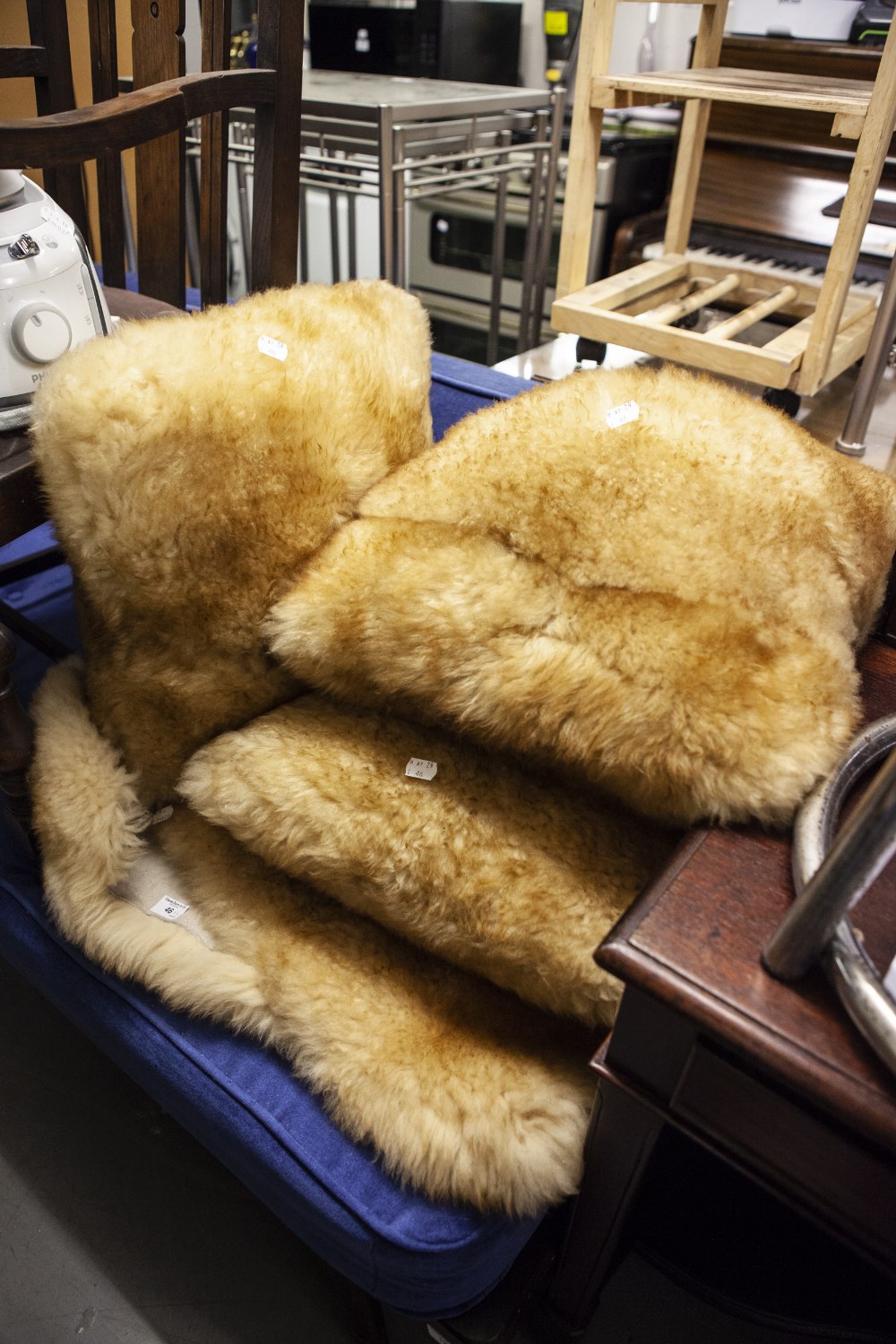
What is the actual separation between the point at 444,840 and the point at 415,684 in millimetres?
135

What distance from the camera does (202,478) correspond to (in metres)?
0.75

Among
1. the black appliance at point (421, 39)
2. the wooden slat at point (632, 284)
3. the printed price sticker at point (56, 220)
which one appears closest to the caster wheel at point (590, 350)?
the wooden slat at point (632, 284)

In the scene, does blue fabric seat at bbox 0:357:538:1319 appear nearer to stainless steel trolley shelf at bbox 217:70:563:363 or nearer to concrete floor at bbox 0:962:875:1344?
concrete floor at bbox 0:962:875:1344

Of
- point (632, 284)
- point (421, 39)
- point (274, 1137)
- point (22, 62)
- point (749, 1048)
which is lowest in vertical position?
point (274, 1137)

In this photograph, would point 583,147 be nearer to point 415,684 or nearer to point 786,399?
point 786,399

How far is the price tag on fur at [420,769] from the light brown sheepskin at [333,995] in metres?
0.17

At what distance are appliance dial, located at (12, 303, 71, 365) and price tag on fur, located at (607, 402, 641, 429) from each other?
0.48 metres

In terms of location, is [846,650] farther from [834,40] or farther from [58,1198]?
[834,40]

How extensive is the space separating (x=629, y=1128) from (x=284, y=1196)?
0.32 meters

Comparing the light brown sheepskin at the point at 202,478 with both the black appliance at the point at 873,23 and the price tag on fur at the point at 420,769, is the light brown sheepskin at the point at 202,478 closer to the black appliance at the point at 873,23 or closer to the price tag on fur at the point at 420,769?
the price tag on fur at the point at 420,769

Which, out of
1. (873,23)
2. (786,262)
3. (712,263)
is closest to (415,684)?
(712,263)

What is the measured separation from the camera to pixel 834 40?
5.97 ft

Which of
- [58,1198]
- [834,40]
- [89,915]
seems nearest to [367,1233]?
[89,915]

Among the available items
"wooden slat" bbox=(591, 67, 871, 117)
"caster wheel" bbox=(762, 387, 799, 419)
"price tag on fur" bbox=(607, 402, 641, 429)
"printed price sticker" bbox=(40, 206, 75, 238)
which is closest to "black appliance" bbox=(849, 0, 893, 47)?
"wooden slat" bbox=(591, 67, 871, 117)
